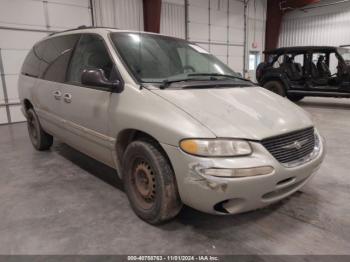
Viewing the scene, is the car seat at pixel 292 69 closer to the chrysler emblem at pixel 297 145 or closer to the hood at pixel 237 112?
the hood at pixel 237 112

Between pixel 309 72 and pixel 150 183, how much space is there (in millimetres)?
7329

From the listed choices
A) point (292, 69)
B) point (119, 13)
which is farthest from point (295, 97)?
point (119, 13)

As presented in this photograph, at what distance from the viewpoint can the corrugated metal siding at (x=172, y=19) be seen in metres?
9.98

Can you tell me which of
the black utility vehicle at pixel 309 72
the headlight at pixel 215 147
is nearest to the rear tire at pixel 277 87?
the black utility vehicle at pixel 309 72

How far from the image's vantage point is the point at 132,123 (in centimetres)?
194

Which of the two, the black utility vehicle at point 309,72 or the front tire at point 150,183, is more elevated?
the black utility vehicle at point 309,72

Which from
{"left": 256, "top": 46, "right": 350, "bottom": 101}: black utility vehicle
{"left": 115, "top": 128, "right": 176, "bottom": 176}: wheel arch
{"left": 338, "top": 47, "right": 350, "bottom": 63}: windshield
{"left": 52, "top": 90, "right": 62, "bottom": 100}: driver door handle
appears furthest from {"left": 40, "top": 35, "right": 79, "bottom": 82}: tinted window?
{"left": 338, "top": 47, "right": 350, "bottom": 63}: windshield

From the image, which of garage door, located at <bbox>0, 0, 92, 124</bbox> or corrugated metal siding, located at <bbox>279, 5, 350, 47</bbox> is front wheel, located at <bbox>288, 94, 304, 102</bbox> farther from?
garage door, located at <bbox>0, 0, 92, 124</bbox>

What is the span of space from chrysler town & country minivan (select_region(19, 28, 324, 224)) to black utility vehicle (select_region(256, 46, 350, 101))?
Answer: 5888 millimetres

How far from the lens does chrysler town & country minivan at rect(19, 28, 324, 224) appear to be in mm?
1609

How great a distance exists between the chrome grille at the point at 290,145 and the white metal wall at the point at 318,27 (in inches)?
545

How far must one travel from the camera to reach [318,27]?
13758mm

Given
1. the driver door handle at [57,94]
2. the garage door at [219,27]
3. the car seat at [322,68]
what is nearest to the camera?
the driver door handle at [57,94]

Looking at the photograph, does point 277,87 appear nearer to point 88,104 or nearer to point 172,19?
point 172,19
